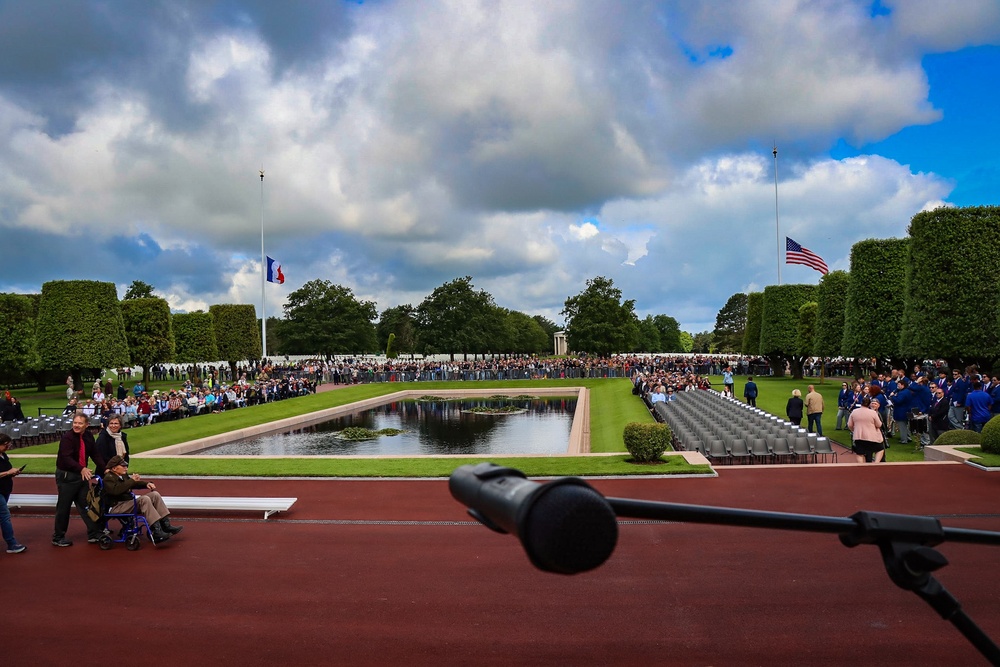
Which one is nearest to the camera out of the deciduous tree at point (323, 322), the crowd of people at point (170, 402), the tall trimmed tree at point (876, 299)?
the crowd of people at point (170, 402)

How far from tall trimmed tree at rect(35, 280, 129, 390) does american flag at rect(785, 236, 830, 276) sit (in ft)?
151

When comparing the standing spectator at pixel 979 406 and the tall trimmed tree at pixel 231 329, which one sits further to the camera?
the tall trimmed tree at pixel 231 329

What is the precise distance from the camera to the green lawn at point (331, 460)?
1520 cm

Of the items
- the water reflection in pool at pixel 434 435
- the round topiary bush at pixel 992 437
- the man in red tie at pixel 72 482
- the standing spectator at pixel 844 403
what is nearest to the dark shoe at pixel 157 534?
the man in red tie at pixel 72 482

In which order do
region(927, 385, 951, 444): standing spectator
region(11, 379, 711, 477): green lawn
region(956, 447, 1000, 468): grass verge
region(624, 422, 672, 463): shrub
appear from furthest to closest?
region(927, 385, 951, 444): standing spectator → region(11, 379, 711, 477): green lawn → region(624, 422, 672, 463): shrub → region(956, 447, 1000, 468): grass verge

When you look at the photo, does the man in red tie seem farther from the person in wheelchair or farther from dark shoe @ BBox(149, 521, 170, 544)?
dark shoe @ BBox(149, 521, 170, 544)

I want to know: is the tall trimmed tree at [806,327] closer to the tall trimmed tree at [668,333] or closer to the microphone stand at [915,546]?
the microphone stand at [915,546]

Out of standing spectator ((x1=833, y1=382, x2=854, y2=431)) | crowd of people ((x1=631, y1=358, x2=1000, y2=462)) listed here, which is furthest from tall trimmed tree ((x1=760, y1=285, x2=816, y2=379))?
crowd of people ((x1=631, y1=358, x2=1000, y2=462))

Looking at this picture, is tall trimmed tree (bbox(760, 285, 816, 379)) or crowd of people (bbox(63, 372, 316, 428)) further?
tall trimmed tree (bbox(760, 285, 816, 379))

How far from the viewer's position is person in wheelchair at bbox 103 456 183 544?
10.1 meters

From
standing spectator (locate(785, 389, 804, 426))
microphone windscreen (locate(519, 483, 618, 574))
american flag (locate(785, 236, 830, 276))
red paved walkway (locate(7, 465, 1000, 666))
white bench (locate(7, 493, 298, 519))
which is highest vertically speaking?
american flag (locate(785, 236, 830, 276))

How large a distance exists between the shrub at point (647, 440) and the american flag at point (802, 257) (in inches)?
1268

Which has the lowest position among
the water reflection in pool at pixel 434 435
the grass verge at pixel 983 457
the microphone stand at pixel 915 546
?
the water reflection in pool at pixel 434 435

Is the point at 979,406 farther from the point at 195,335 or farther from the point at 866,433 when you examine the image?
the point at 195,335
